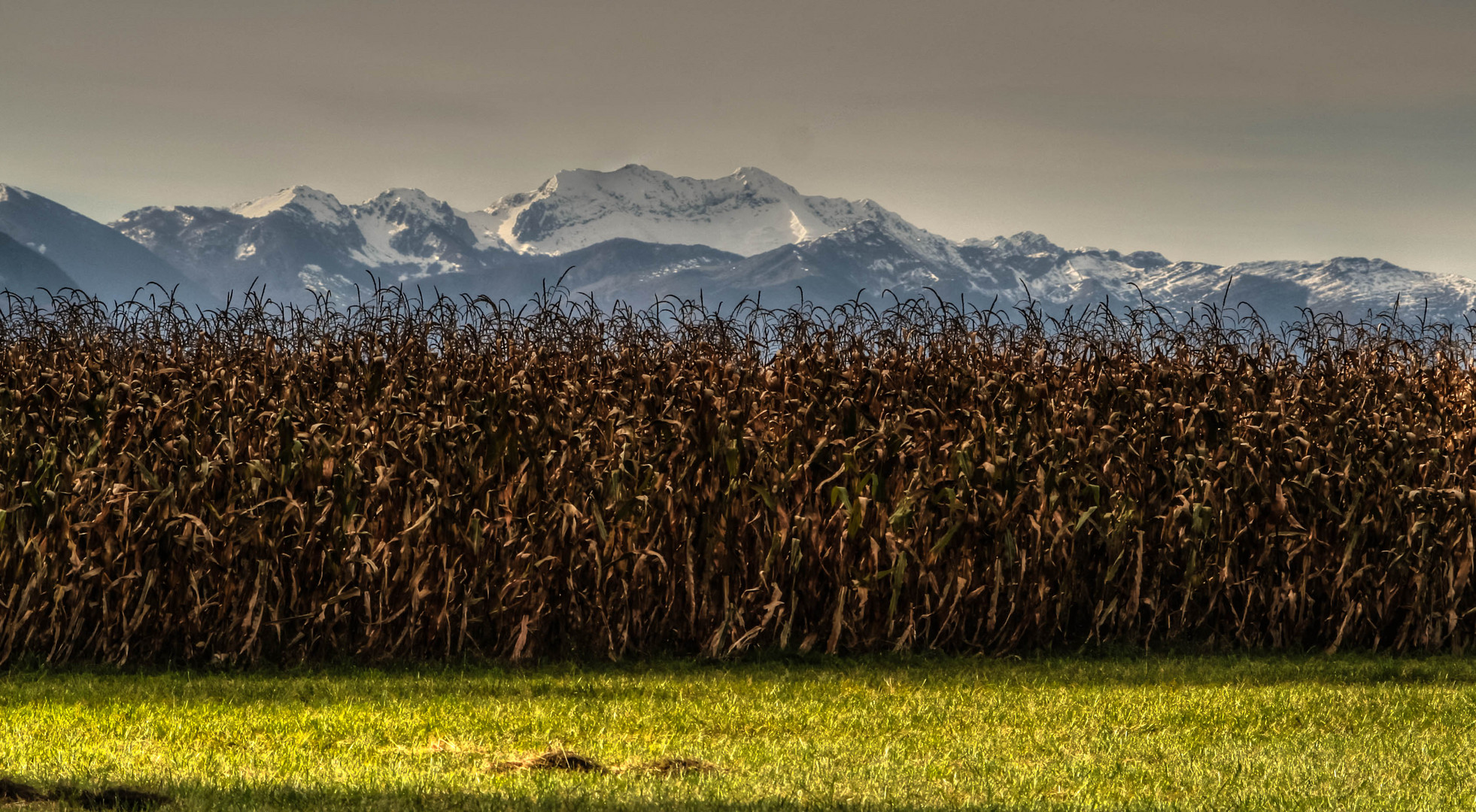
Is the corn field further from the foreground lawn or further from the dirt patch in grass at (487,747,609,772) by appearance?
the dirt patch in grass at (487,747,609,772)

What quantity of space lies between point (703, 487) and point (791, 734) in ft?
9.28

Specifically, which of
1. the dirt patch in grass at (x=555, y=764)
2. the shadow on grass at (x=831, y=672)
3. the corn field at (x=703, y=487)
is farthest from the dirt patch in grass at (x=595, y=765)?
the corn field at (x=703, y=487)

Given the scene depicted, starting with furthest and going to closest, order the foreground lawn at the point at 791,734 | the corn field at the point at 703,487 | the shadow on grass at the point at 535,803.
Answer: the corn field at the point at 703,487 < the foreground lawn at the point at 791,734 < the shadow on grass at the point at 535,803

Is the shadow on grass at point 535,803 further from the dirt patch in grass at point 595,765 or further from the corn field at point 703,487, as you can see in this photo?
the corn field at point 703,487

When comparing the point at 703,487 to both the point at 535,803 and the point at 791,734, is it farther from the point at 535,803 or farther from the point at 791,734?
the point at 535,803

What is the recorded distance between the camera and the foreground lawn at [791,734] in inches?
238

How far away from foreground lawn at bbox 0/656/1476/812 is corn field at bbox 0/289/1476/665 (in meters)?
0.49

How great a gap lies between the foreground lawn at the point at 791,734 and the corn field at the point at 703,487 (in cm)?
49

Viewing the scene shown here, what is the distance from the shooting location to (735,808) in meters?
5.61

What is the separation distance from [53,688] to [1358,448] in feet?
30.7

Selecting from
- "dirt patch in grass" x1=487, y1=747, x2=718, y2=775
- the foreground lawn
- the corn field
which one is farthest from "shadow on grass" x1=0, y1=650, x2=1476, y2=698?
"dirt patch in grass" x1=487, y1=747, x2=718, y2=775

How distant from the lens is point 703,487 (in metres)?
10.0

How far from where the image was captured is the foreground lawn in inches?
238

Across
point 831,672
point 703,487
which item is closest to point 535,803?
point 831,672
